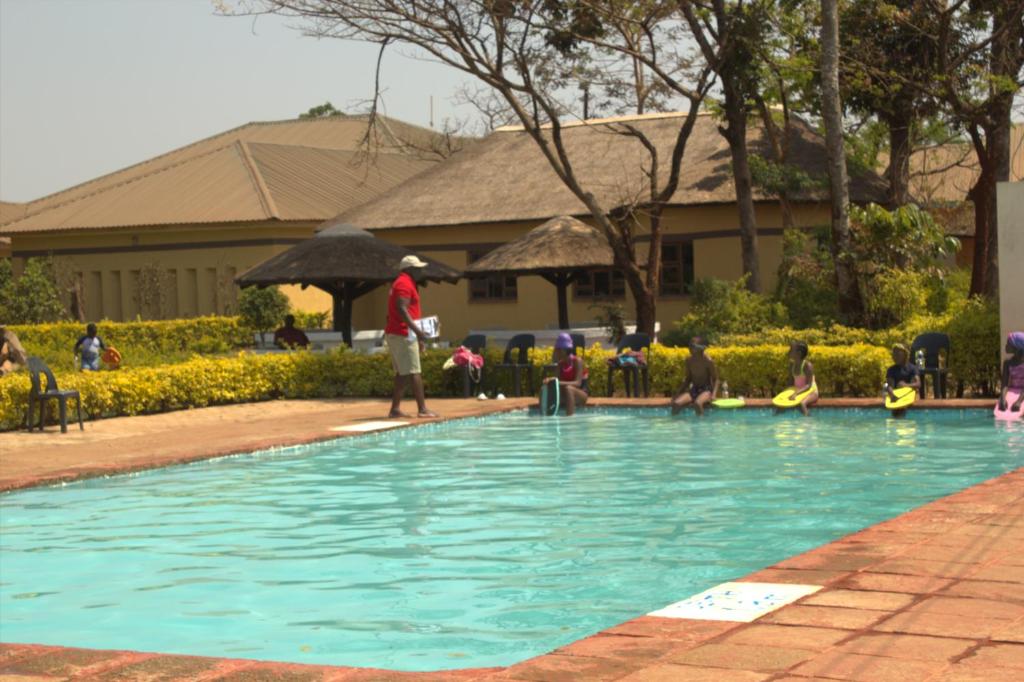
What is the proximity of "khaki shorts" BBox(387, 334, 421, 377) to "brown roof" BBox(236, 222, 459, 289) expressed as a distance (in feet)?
24.5

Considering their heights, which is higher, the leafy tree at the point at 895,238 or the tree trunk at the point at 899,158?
the tree trunk at the point at 899,158

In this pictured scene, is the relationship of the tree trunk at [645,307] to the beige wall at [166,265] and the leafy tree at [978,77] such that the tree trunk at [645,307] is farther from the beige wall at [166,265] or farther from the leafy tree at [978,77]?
the beige wall at [166,265]

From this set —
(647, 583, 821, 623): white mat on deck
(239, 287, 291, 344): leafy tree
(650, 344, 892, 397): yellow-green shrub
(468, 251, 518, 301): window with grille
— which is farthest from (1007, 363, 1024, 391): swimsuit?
(239, 287, 291, 344): leafy tree

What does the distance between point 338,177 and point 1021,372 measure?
33.5 metres

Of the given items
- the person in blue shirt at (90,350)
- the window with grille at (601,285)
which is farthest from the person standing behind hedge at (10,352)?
the window with grille at (601,285)

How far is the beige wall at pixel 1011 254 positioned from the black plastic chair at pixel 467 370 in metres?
7.64

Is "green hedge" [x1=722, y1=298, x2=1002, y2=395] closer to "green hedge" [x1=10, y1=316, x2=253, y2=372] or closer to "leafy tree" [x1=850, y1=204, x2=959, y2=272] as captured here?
"leafy tree" [x1=850, y1=204, x2=959, y2=272]

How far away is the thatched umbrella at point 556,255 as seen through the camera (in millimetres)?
26703

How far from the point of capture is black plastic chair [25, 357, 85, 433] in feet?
55.4

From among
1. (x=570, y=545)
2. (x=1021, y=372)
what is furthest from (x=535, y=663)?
(x=1021, y=372)

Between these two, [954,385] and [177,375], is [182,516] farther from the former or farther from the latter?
[954,385]

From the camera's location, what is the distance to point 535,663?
16.4 feet

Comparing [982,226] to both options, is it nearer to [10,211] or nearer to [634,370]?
[634,370]

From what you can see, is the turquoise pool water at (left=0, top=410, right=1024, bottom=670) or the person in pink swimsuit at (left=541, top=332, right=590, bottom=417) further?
the person in pink swimsuit at (left=541, top=332, right=590, bottom=417)
